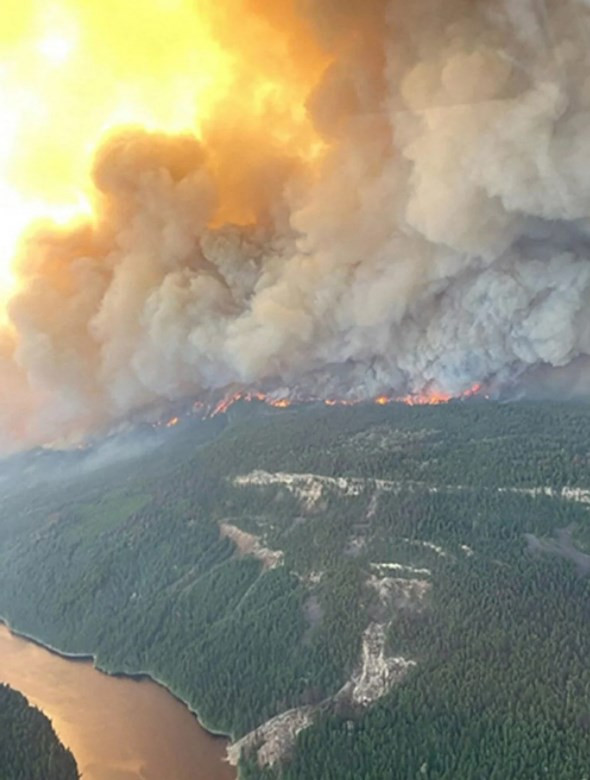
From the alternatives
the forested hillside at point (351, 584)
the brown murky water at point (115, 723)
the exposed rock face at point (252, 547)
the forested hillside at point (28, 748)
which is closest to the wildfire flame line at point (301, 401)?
the forested hillside at point (351, 584)

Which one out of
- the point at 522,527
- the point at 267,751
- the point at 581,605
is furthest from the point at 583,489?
the point at 267,751

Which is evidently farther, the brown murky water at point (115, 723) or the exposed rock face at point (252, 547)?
the exposed rock face at point (252, 547)

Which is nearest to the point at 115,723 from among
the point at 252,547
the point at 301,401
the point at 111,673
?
the point at 111,673

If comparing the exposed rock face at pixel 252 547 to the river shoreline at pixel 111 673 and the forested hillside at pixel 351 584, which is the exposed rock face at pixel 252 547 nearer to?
the forested hillside at pixel 351 584

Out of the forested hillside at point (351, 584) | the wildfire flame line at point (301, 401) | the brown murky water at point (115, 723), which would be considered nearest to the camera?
the forested hillside at point (351, 584)

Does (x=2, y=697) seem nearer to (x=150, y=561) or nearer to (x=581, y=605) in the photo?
(x=150, y=561)

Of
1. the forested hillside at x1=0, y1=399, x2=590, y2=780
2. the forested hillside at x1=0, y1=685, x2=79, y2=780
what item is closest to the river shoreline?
the forested hillside at x1=0, y1=399, x2=590, y2=780

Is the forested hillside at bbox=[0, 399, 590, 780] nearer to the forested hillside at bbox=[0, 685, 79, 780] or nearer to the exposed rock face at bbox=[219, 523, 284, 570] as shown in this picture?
the exposed rock face at bbox=[219, 523, 284, 570]

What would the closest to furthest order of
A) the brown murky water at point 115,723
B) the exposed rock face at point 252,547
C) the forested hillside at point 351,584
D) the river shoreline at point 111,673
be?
1. the forested hillside at point 351,584
2. the brown murky water at point 115,723
3. the river shoreline at point 111,673
4. the exposed rock face at point 252,547
